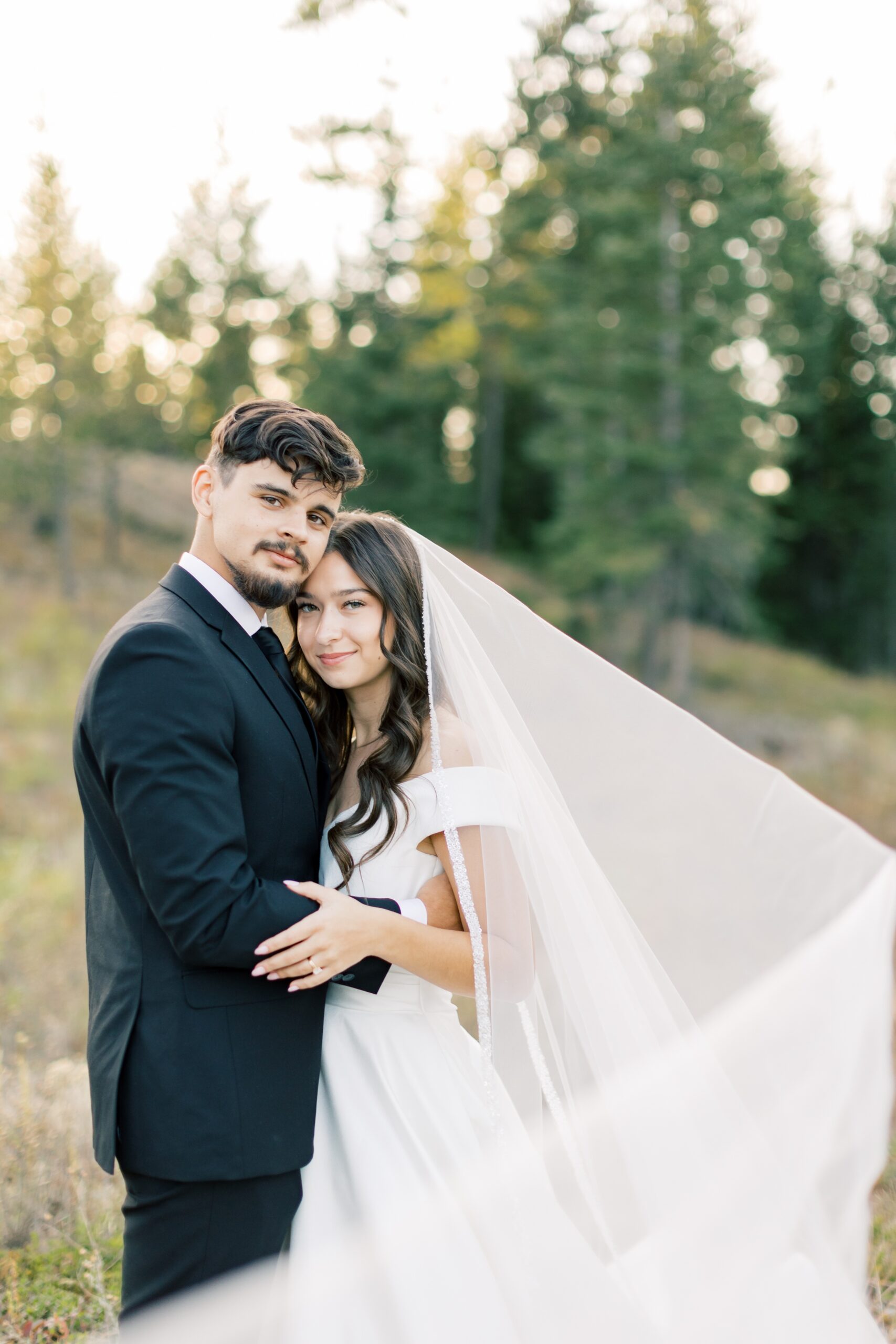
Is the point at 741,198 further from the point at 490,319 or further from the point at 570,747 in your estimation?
the point at 570,747

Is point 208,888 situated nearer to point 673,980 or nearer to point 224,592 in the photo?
point 224,592

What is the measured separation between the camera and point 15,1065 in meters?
4.63

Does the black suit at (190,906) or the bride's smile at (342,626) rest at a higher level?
the bride's smile at (342,626)

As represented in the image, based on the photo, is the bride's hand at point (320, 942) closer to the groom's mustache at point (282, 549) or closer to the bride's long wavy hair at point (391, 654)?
the bride's long wavy hair at point (391, 654)

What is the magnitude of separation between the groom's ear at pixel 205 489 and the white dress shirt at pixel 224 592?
0.12 meters

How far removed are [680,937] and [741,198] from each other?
14736mm

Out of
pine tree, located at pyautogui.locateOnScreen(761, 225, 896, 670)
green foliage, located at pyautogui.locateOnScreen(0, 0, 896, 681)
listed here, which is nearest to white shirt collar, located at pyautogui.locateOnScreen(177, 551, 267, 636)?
green foliage, located at pyautogui.locateOnScreen(0, 0, 896, 681)

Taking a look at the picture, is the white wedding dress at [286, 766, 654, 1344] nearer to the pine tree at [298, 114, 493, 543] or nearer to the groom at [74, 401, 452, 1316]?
the groom at [74, 401, 452, 1316]

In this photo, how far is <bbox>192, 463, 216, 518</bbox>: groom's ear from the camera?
2406 mm

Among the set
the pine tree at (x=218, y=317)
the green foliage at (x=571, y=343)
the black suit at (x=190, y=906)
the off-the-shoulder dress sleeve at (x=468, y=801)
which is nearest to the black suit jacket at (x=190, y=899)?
the black suit at (x=190, y=906)

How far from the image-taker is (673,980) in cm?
281

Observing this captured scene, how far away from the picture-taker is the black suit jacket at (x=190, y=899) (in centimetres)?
195

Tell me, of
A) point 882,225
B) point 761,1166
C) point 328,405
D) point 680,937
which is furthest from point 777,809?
point 882,225

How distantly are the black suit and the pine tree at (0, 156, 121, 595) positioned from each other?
48.5 ft
